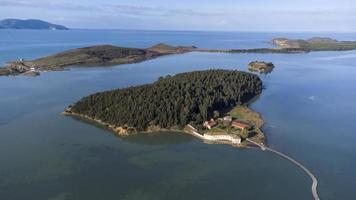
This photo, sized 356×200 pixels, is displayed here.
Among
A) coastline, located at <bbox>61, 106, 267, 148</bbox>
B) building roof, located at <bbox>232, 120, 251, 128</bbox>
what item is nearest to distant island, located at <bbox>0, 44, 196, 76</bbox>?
coastline, located at <bbox>61, 106, 267, 148</bbox>

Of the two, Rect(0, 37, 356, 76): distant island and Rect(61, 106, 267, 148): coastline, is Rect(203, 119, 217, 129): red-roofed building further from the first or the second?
Rect(0, 37, 356, 76): distant island

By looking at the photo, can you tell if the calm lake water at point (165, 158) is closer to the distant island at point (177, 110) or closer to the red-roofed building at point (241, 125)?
the distant island at point (177, 110)

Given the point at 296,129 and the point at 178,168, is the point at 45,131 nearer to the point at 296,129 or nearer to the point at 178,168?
the point at 178,168

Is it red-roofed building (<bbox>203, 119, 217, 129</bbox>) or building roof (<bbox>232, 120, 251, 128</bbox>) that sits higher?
building roof (<bbox>232, 120, 251, 128</bbox>)

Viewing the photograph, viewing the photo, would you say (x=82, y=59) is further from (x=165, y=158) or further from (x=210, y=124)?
→ (x=165, y=158)

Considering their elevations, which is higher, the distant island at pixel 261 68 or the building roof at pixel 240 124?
the distant island at pixel 261 68

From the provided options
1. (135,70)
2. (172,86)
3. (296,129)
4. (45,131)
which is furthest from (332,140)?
(135,70)

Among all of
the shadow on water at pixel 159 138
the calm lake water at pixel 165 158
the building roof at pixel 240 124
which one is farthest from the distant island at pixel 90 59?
the building roof at pixel 240 124

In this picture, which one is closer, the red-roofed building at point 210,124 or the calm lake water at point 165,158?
the calm lake water at point 165,158
